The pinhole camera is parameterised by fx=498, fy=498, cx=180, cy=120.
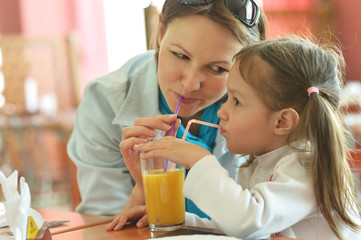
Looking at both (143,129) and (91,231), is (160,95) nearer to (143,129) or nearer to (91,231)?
(143,129)

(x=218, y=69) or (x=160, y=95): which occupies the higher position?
(x=218, y=69)

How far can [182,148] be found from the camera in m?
1.00

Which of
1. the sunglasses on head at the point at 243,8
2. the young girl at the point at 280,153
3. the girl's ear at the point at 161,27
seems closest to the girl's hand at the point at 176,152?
the young girl at the point at 280,153

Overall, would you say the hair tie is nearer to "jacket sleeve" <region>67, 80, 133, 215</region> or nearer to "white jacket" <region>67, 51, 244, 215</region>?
"white jacket" <region>67, 51, 244, 215</region>

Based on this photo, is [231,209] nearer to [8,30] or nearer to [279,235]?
[279,235]

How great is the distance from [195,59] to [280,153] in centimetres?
33

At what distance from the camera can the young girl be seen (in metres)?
0.90

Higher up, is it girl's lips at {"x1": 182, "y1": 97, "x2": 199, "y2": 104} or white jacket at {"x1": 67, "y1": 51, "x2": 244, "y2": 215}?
girl's lips at {"x1": 182, "y1": 97, "x2": 199, "y2": 104}

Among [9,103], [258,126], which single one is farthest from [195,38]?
[9,103]

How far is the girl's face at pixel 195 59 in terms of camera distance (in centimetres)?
125

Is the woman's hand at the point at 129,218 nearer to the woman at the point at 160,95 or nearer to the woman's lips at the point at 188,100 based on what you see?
the woman at the point at 160,95

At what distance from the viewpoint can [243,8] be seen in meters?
1.29

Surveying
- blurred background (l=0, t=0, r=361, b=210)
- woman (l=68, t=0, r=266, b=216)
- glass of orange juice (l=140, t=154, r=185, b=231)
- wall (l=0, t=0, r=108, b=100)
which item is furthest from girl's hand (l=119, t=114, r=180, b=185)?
wall (l=0, t=0, r=108, b=100)

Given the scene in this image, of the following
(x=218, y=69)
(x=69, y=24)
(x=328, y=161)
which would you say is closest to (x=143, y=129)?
(x=218, y=69)
